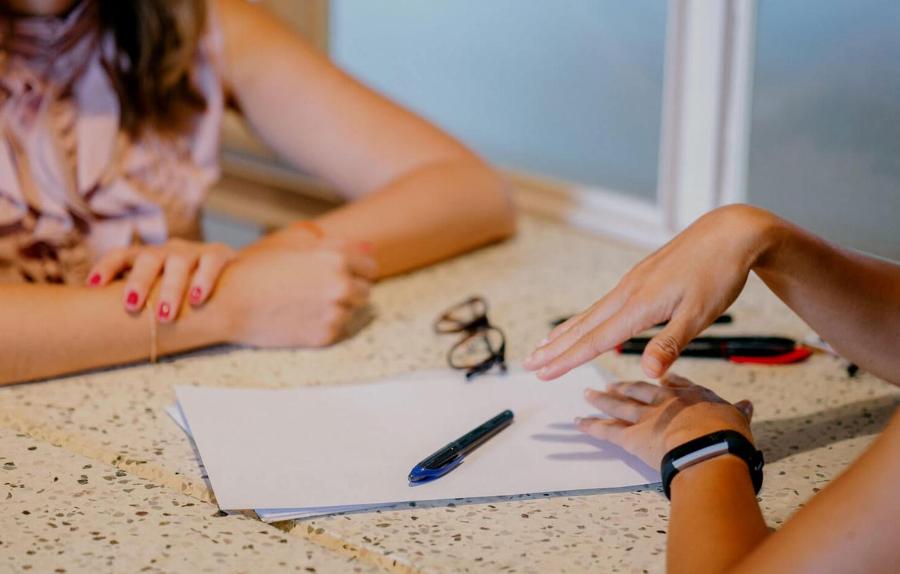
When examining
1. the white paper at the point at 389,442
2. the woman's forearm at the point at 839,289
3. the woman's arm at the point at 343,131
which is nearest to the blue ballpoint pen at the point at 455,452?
the white paper at the point at 389,442

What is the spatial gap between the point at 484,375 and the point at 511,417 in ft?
0.38

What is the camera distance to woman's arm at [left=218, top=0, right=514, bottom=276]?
140cm

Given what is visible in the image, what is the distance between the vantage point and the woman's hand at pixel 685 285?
2.65 ft

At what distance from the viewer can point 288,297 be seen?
1.11m

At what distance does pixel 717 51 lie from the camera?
53.8 inches

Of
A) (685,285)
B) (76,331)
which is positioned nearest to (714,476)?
(685,285)

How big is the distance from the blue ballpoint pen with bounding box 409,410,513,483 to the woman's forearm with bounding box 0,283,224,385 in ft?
1.05

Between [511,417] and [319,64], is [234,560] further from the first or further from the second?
[319,64]

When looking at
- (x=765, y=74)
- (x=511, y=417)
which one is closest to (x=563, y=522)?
(x=511, y=417)

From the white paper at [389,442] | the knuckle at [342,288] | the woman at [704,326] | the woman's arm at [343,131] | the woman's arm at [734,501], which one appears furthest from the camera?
the woman's arm at [343,131]

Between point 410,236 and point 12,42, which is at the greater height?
point 12,42

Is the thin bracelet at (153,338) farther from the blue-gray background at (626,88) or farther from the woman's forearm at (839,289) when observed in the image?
the blue-gray background at (626,88)

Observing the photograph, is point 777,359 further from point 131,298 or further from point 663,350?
point 131,298

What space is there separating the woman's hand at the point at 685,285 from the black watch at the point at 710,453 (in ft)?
0.22
